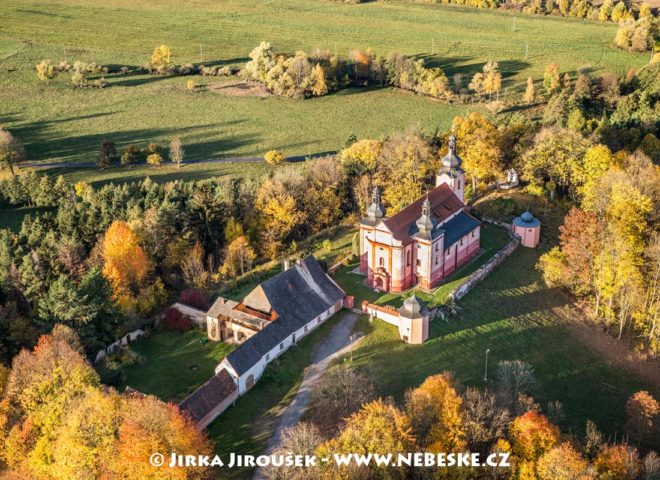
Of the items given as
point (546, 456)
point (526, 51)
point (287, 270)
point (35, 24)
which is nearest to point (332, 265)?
point (287, 270)

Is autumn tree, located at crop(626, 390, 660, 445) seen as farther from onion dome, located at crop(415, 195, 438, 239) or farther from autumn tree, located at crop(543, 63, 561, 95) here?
autumn tree, located at crop(543, 63, 561, 95)

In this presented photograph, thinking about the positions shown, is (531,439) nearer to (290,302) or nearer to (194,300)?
(290,302)

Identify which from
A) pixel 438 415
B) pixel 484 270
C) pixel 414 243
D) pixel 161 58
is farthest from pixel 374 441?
pixel 161 58

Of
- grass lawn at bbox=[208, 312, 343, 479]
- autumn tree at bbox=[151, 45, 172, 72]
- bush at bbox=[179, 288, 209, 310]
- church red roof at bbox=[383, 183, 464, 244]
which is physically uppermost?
autumn tree at bbox=[151, 45, 172, 72]

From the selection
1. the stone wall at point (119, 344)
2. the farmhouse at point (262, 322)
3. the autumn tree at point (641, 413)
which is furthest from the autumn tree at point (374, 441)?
the stone wall at point (119, 344)

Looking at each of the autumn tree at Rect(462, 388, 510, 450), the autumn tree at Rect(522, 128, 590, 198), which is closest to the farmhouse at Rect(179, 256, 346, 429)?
the autumn tree at Rect(462, 388, 510, 450)

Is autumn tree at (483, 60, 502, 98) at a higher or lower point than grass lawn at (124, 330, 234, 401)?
higher
